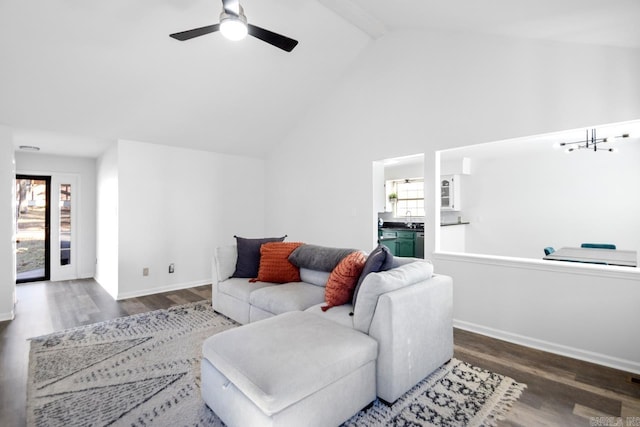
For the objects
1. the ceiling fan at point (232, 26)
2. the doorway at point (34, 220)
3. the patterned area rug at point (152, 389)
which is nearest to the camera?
the patterned area rug at point (152, 389)

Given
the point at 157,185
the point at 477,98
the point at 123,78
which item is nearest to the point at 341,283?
the point at 477,98

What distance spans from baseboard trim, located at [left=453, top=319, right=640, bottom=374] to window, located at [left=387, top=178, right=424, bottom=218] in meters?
3.98

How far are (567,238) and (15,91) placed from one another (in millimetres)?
7687

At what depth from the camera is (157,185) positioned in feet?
15.9

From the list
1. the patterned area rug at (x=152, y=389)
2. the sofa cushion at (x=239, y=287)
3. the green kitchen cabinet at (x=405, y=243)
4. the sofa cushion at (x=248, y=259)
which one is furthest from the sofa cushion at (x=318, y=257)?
the green kitchen cabinet at (x=405, y=243)

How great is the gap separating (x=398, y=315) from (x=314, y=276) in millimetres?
1373

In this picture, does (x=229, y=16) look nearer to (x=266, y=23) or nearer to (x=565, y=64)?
(x=266, y=23)

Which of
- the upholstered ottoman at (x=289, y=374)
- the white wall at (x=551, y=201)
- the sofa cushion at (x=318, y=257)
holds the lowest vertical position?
the upholstered ottoman at (x=289, y=374)

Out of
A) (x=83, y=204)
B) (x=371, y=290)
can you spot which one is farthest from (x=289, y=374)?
(x=83, y=204)

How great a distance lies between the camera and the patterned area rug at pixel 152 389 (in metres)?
1.90

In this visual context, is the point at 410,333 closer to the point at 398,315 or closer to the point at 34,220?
the point at 398,315

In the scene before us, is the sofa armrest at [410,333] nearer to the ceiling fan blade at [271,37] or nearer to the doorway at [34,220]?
the ceiling fan blade at [271,37]

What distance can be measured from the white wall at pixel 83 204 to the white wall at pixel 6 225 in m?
2.18

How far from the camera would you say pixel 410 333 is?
210 centimetres
